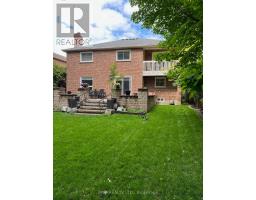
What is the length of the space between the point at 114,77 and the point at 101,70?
16cm

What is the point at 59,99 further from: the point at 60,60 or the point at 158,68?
the point at 158,68

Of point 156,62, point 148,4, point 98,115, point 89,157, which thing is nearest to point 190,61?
point 156,62

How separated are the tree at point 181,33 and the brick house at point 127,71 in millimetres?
115

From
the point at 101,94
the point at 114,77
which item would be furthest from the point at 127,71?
the point at 101,94

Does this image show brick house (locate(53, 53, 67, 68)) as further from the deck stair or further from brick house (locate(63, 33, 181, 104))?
the deck stair

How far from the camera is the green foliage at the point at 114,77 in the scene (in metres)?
3.17

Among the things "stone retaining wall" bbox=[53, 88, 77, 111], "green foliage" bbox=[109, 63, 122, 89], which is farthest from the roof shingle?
"stone retaining wall" bbox=[53, 88, 77, 111]

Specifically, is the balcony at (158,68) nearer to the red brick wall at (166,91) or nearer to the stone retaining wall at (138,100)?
the red brick wall at (166,91)

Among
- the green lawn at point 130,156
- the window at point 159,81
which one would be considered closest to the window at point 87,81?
the green lawn at point 130,156

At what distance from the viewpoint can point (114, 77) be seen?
3189 millimetres

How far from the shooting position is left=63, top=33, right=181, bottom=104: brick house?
120 inches

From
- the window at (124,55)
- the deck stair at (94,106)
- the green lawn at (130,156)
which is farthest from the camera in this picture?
the deck stair at (94,106)
